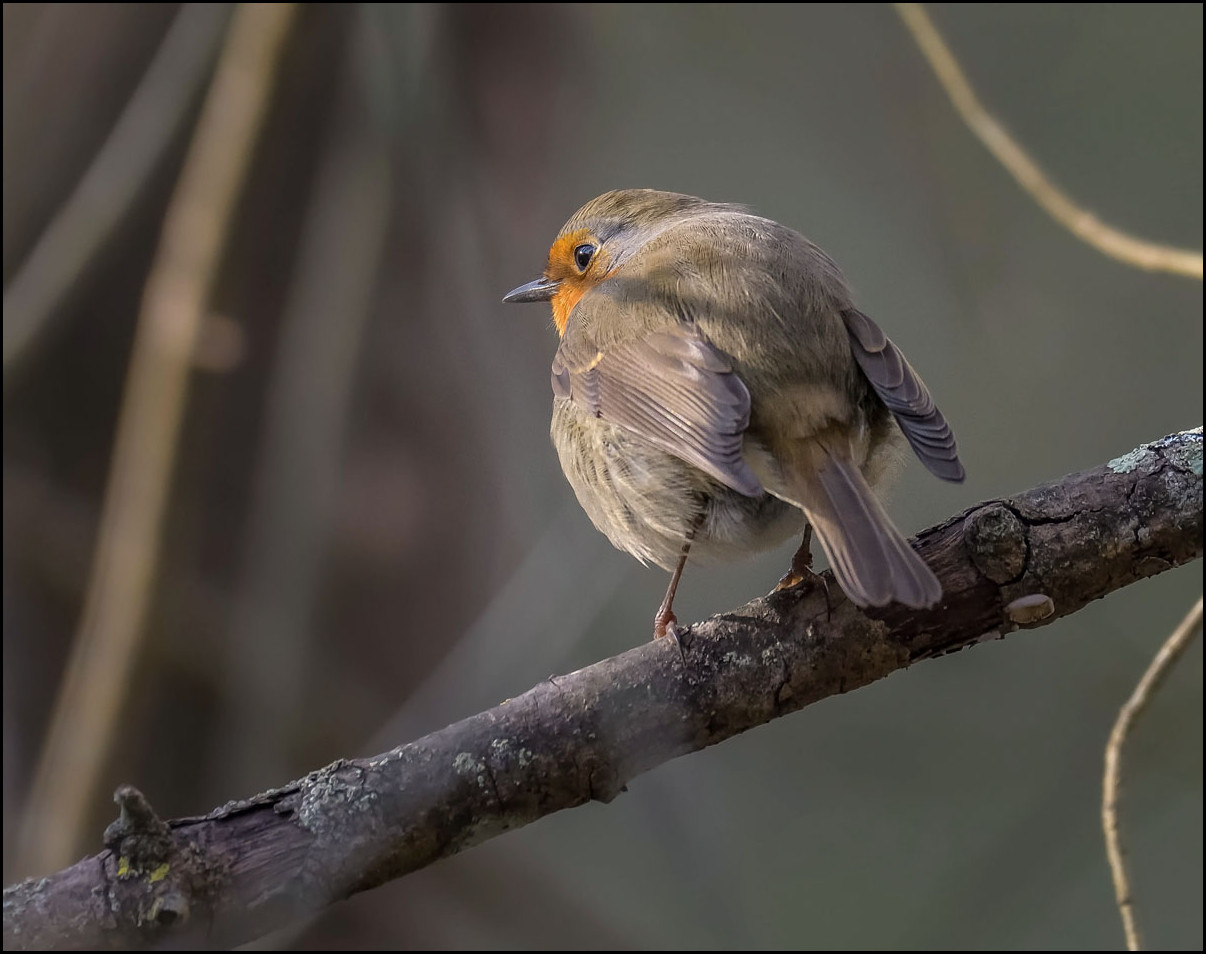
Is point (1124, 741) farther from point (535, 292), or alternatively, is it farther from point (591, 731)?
point (535, 292)

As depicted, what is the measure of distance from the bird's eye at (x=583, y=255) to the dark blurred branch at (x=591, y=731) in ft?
4.95

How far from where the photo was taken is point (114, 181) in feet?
11.4

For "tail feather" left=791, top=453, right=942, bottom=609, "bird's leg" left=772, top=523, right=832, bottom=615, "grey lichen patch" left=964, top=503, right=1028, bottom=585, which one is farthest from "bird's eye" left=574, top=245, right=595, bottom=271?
"grey lichen patch" left=964, top=503, right=1028, bottom=585

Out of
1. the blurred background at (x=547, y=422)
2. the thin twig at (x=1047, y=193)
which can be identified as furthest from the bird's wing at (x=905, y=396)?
the thin twig at (x=1047, y=193)

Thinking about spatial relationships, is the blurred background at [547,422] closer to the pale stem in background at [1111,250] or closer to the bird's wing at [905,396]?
the bird's wing at [905,396]

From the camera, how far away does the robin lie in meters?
2.21

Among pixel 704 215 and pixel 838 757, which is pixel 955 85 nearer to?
pixel 704 215

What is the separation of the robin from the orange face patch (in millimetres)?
361

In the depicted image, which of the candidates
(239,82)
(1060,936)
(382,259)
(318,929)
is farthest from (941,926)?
(239,82)

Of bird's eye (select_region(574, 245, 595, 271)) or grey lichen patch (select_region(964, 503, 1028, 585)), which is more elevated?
bird's eye (select_region(574, 245, 595, 271))

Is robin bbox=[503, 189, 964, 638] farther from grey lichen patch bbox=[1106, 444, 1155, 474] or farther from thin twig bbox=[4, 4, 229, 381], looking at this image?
thin twig bbox=[4, 4, 229, 381]

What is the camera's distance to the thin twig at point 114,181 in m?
3.41

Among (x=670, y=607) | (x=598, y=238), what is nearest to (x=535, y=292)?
(x=598, y=238)

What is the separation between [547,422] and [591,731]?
1.77 metres
